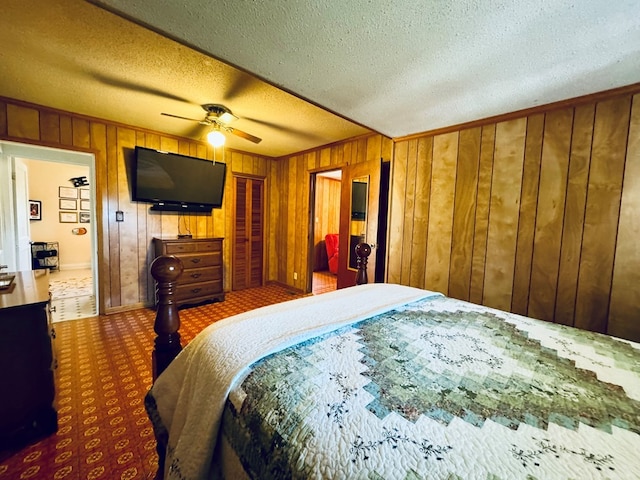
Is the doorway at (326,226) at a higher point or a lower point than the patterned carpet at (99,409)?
higher

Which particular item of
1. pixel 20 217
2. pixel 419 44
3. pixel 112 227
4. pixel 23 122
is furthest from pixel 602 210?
pixel 20 217

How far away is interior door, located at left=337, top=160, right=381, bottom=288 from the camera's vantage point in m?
3.05

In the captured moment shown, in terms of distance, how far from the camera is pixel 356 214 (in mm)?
3406

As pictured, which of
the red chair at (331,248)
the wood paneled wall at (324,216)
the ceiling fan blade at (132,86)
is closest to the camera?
the ceiling fan blade at (132,86)

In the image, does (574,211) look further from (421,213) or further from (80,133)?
(80,133)

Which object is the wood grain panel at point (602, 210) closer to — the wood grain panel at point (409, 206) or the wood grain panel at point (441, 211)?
the wood grain panel at point (441, 211)

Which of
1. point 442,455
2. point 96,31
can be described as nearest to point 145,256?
point 96,31

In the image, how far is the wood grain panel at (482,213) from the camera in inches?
88.3

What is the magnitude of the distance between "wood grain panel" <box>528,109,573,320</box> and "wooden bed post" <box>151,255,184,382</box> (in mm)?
2469

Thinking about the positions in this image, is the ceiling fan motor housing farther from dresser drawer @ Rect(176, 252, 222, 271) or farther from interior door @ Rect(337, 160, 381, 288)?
dresser drawer @ Rect(176, 252, 222, 271)

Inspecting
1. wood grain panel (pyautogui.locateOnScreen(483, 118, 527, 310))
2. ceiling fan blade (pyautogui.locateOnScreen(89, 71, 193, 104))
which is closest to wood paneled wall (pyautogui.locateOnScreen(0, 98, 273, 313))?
ceiling fan blade (pyautogui.locateOnScreen(89, 71, 193, 104))

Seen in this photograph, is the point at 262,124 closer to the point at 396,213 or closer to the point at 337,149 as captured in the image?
the point at 337,149

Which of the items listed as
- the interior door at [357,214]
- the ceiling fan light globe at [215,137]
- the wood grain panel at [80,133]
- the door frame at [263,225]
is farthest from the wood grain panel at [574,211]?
the wood grain panel at [80,133]

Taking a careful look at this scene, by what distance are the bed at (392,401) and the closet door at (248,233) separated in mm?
3476
